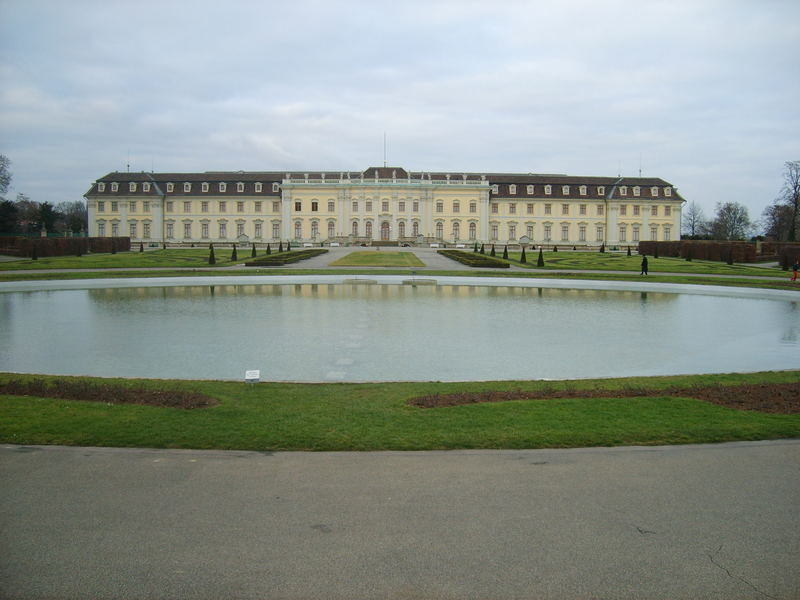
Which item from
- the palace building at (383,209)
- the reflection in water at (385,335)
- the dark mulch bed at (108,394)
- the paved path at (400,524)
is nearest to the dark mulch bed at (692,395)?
the paved path at (400,524)

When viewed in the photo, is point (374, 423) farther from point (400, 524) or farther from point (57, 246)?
point (57, 246)

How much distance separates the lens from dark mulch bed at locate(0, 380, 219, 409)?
779 cm

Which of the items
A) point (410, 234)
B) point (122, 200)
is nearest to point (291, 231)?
point (410, 234)

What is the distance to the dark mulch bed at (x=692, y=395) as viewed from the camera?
7.85 metres

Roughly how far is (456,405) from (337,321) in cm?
900

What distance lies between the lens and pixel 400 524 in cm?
454

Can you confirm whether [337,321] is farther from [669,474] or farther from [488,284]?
[488,284]

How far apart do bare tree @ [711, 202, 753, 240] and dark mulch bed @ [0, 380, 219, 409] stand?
343 ft

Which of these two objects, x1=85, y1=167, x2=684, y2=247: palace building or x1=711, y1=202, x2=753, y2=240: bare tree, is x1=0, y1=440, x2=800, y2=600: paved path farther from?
x1=711, y1=202, x2=753, y2=240: bare tree

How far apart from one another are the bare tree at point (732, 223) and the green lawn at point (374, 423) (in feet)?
336

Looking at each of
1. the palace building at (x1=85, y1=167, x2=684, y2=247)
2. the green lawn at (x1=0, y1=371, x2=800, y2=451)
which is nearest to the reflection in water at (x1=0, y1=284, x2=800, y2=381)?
the green lawn at (x1=0, y1=371, x2=800, y2=451)

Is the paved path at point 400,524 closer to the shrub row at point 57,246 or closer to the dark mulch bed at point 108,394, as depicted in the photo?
the dark mulch bed at point 108,394

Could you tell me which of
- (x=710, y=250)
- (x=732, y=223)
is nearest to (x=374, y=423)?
(x=710, y=250)

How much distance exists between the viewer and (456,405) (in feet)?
25.5
